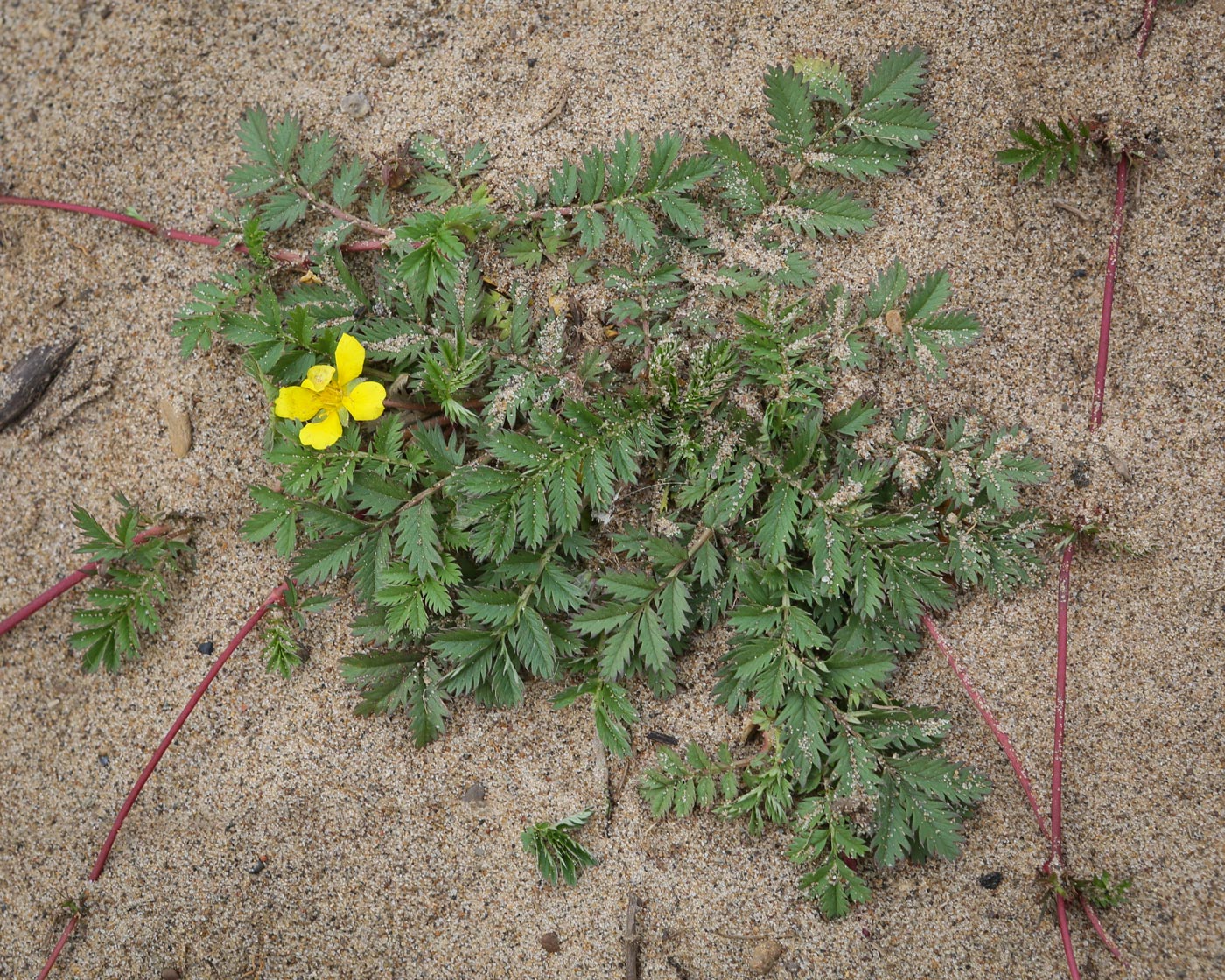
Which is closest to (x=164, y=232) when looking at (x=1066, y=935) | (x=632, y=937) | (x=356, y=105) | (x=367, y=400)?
(x=356, y=105)

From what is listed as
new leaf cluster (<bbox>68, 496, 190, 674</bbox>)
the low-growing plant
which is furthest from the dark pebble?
new leaf cluster (<bbox>68, 496, 190, 674</bbox>)

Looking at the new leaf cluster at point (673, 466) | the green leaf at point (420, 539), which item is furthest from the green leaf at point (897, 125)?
the green leaf at point (420, 539)

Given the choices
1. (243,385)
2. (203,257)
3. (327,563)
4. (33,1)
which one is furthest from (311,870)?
(33,1)

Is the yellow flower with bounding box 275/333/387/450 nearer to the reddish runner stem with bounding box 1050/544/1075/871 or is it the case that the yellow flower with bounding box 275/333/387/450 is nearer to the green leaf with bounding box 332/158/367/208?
the green leaf with bounding box 332/158/367/208

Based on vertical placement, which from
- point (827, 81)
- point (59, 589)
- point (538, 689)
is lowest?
point (538, 689)

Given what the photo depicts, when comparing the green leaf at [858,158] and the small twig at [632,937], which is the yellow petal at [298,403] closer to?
the green leaf at [858,158]

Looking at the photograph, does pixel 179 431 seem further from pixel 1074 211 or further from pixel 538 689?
pixel 1074 211
